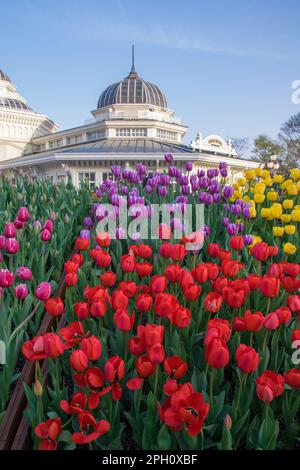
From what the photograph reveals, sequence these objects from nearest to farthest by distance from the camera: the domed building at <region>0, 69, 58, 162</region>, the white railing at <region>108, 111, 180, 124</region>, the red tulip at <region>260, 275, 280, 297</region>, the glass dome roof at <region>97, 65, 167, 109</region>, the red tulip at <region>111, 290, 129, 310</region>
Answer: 1. the red tulip at <region>111, 290, 129, 310</region>
2. the red tulip at <region>260, 275, 280, 297</region>
3. the white railing at <region>108, 111, 180, 124</region>
4. the glass dome roof at <region>97, 65, 167, 109</region>
5. the domed building at <region>0, 69, 58, 162</region>

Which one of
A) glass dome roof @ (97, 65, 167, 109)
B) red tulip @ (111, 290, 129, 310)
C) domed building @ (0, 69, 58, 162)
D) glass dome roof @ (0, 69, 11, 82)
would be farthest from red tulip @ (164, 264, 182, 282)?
glass dome roof @ (0, 69, 11, 82)

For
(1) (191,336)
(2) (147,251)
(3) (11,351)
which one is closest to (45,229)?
(2) (147,251)

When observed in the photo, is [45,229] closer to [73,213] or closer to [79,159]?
[73,213]

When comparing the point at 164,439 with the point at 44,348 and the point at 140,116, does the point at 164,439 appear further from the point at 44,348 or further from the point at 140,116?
the point at 140,116

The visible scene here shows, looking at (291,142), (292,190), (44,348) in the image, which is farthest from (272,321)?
(291,142)

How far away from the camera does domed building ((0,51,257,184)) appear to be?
3619 cm

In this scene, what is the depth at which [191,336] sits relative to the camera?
2.00m

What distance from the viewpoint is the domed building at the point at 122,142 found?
3619 cm

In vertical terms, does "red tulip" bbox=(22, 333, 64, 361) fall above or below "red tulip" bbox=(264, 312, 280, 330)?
below

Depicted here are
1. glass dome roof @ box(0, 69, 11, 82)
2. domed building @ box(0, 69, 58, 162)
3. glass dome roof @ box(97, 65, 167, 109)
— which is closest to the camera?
glass dome roof @ box(97, 65, 167, 109)

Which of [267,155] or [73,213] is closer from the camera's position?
[73,213]

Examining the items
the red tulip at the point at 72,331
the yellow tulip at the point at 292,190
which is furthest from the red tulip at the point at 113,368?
the yellow tulip at the point at 292,190

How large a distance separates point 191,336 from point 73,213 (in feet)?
8.40

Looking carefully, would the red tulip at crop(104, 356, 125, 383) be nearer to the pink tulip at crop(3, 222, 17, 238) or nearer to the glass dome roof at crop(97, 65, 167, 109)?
the pink tulip at crop(3, 222, 17, 238)
